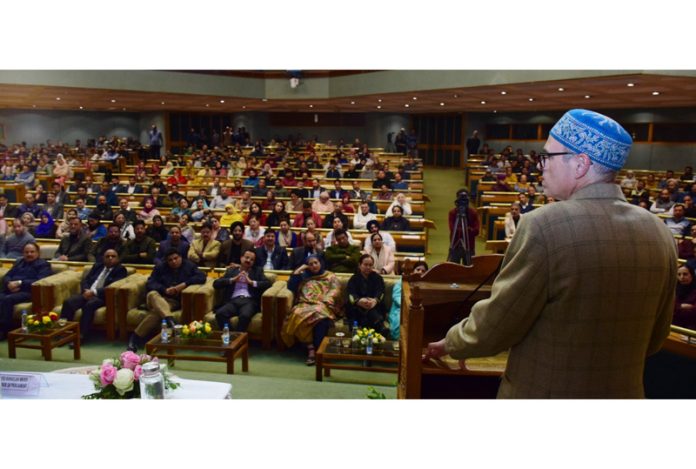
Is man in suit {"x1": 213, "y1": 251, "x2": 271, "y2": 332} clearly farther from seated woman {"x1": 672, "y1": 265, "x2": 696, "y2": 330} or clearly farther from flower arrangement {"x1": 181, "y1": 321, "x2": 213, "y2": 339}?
seated woman {"x1": 672, "y1": 265, "x2": 696, "y2": 330}

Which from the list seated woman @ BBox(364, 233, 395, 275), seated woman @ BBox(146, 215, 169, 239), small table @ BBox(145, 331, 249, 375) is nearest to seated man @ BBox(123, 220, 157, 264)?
seated woman @ BBox(146, 215, 169, 239)

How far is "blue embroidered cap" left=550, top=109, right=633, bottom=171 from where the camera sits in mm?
1228

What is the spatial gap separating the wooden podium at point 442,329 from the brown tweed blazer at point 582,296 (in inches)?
25.1

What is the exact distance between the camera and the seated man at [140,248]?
613 cm

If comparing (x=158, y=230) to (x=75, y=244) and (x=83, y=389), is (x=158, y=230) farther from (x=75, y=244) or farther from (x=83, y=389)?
(x=83, y=389)

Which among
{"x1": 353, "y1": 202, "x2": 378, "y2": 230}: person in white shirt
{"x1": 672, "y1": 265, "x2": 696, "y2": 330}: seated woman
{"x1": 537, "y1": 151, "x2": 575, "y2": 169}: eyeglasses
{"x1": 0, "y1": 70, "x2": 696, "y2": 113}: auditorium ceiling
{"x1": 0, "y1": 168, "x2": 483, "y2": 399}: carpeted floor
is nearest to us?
{"x1": 537, "y1": 151, "x2": 575, "y2": 169}: eyeglasses

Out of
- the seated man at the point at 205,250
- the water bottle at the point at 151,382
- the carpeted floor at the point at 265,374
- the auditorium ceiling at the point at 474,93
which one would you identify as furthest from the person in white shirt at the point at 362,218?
the water bottle at the point at 151,382

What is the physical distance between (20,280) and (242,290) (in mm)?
2191

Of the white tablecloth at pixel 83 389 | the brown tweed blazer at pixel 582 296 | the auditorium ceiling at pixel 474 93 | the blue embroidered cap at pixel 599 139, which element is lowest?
the white tablecloth at pixel 83 389

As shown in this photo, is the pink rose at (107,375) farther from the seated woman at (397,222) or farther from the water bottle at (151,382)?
the seated woman at (397,222)

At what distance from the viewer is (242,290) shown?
5.20 m

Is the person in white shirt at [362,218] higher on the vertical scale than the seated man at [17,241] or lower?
higher

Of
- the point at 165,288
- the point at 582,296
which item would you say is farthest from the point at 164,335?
the point at 582,296

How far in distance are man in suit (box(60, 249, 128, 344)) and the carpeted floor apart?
240mm
